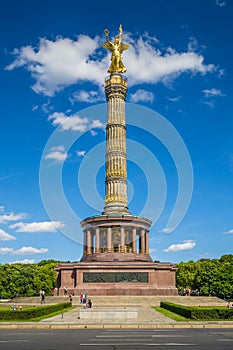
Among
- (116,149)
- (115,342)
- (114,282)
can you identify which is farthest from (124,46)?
(115,342)

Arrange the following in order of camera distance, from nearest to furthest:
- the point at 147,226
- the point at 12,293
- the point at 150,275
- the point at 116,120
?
the point at 150,275
the point at 147,226
the point at 116,120
the point at 12,293

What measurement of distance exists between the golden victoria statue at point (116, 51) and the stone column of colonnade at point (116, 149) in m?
1.18

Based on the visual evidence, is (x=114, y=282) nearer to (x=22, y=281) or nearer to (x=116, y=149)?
(x=116, y=149)

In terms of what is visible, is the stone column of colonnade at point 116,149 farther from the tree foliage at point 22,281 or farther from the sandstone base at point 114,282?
the tree foliage at point 22,281

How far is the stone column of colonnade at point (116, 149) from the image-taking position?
175 ft

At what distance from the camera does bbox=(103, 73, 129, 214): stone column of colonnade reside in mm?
53281

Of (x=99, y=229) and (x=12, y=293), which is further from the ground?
(x=99, y=229)

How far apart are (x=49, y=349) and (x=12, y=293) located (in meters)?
58.2

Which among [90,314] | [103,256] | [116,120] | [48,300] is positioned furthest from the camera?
[116,120]

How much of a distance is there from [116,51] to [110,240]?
27.4 meters

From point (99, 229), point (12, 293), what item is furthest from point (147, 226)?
point (12, 293)

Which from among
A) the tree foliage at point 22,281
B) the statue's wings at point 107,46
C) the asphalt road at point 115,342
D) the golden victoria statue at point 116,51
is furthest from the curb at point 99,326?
the tree foliage at point 22,281

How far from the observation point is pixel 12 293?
2648 inches

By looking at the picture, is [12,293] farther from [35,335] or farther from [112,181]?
[35,335]
